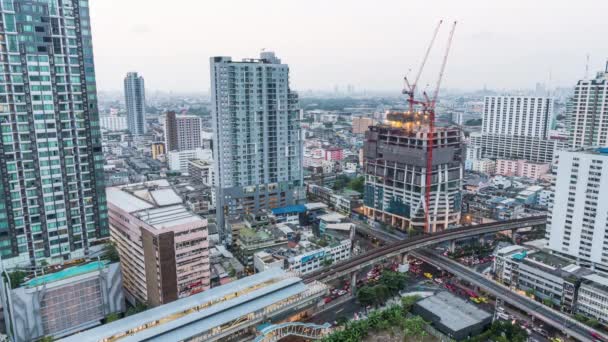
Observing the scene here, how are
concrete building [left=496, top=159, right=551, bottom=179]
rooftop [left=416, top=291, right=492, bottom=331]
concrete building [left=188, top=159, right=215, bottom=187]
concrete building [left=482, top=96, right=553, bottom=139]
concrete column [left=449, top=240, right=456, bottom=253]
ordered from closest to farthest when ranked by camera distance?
1. rooftop [left=416, top=291, right=492, bottom=331]
2. concrete column [left=449, top=240, right=456, bottom=253]
3. concrete building [left=188, top=159, right=215, bottom=187]
4. concrete building [left=496, top=159, right=551, bottom=179]
5. concrete building [left=482, top=96, right=553, bottom=139]

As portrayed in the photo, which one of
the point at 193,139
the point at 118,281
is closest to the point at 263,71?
the point at 118,281

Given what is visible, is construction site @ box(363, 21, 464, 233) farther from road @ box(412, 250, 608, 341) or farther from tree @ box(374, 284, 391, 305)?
tree @ box(374, 284, 391, 305)

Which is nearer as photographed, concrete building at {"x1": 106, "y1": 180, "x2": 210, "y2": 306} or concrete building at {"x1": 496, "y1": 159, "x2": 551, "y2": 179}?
concrete building at {"x1": 106, "y1": 180, "x2": 210, "y2": 306}

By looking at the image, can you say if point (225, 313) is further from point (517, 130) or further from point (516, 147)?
point (517, 130)

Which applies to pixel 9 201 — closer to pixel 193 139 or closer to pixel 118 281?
pixel 118 281

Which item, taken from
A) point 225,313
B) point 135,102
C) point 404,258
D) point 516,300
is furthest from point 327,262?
point 135,102

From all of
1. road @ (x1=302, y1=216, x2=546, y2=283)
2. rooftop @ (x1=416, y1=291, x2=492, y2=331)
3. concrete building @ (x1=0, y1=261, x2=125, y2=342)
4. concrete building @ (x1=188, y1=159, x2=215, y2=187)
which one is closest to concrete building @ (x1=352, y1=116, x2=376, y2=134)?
concrete building @ (x1=188, y1=159, x2=215, y2=187)
